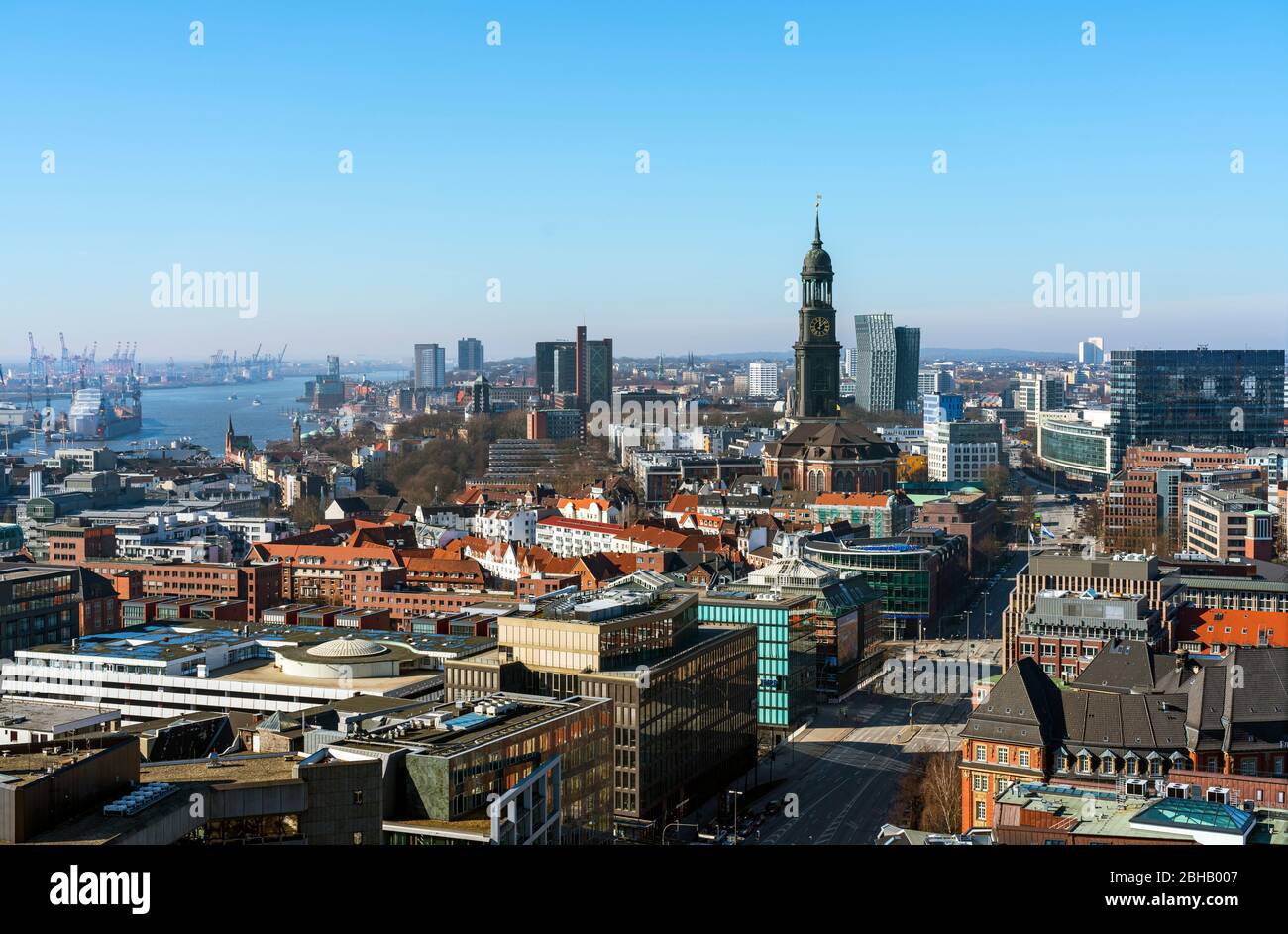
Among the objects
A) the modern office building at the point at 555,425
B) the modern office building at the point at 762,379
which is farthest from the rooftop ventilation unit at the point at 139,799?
the modern office building at the point at 762,379

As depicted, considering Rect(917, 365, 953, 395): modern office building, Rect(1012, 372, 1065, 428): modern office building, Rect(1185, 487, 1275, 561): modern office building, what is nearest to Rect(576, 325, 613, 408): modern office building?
Rect(1012, 372, 1065, 428): modern office building

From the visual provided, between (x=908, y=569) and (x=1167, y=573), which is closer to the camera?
(x=1167, y=573)

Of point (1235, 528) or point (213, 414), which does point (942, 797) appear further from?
point (213, 414)

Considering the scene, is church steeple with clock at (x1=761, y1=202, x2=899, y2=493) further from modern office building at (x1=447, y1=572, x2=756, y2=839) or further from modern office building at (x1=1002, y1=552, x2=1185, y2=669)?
modern office building at (x1=447, y1=572, x2=756, y2=839)

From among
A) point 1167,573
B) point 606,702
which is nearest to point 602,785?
point 606,702
